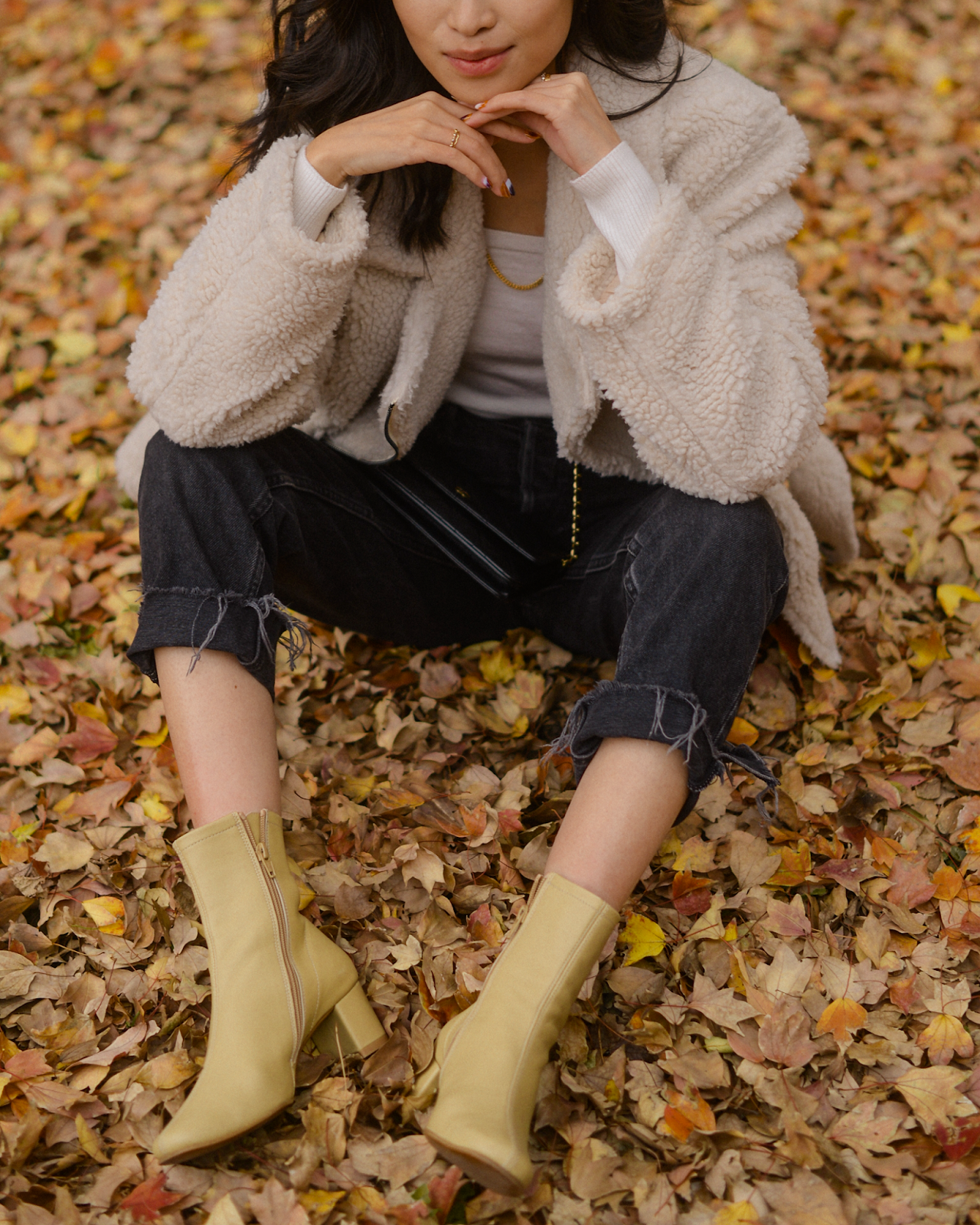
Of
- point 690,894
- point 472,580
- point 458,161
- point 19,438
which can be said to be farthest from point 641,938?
point 19,438

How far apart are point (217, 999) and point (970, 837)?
1.27 meters

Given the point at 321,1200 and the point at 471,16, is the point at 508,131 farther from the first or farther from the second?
the point at 321,1200

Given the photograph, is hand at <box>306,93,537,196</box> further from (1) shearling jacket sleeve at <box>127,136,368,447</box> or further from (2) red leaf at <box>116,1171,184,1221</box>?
(2) red leaf at <box>116,1171,184,1221</box>

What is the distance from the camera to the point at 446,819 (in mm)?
1853

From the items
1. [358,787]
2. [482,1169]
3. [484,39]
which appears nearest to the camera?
[482,1169]

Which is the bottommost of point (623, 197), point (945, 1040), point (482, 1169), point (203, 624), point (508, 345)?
point (945, 1040)

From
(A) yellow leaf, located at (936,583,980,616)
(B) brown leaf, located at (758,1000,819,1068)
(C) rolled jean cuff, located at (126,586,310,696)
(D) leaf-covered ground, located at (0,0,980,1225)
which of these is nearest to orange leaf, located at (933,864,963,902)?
(D) leaf-covered ground, located at (0,0,980,1225)

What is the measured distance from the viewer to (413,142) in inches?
60.3

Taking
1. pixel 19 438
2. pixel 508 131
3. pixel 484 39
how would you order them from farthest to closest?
1. pixel 19 438
2. pixel 508 131
3. pixel 484 39

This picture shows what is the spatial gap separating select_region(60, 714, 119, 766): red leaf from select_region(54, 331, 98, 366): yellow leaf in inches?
56.4

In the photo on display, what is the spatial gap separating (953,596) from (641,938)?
3.61 ft

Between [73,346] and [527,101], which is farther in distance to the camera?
[73,346]

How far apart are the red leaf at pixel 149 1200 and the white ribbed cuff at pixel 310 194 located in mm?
1393

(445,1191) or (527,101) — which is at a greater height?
(527,101)
